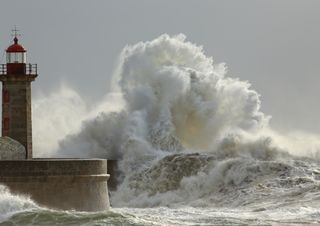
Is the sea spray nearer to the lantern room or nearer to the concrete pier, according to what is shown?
the concrete pier

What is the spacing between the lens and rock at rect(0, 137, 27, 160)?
2295 centimetres

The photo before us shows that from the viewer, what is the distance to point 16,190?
20.5 m

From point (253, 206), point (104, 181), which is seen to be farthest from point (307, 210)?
point (104, 181)

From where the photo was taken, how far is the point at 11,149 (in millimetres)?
23641

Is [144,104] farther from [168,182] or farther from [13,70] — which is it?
[13,70]

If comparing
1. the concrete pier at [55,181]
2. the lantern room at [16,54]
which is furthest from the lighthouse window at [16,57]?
the concrete pier at [55,181]

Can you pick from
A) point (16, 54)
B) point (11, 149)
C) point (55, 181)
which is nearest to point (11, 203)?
point (55, 181)

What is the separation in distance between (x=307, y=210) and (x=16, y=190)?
5.59 m

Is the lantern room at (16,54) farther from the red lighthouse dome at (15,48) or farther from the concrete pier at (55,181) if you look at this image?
the concrete pier at (55,181)

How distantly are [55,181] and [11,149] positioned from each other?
9.99 ft

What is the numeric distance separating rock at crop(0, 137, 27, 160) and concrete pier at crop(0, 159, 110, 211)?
207 cm

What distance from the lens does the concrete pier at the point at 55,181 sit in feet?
67.6

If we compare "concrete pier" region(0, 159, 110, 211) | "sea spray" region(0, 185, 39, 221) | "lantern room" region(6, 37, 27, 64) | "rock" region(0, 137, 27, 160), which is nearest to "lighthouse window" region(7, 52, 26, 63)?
"lantern room" region(6, 37, 27, 64)

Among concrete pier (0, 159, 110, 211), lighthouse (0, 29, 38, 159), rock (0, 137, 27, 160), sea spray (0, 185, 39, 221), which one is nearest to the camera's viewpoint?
sea spray (0, 185, 39, 221)
